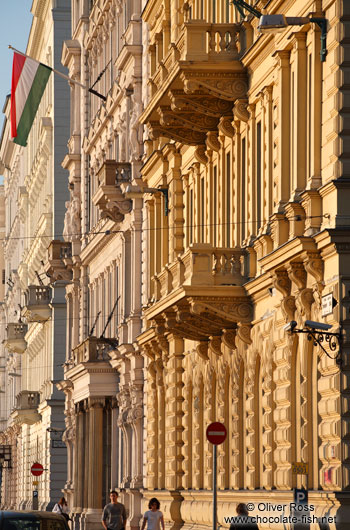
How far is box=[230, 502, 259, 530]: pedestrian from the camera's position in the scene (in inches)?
1128

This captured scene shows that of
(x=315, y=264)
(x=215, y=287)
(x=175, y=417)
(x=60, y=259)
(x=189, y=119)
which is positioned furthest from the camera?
(x=60, y=259)

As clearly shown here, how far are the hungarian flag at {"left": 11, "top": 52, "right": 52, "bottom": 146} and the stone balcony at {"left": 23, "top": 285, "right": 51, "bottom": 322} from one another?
19639 millimetres

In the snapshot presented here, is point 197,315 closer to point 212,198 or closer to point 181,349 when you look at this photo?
point 212,198

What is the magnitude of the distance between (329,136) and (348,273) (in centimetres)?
238

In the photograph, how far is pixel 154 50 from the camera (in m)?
46.3

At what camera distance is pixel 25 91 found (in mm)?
58344

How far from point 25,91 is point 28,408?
26.6 meters

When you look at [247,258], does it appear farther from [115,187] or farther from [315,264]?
[115,187]

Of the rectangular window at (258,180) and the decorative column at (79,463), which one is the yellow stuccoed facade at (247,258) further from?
the decorative column at (79,463)

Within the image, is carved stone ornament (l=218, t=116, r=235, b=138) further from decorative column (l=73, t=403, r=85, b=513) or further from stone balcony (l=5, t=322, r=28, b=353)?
stone balcony (l=5, t=322, r=28, b=353)

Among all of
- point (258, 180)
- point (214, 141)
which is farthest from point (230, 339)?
point (214, 141)

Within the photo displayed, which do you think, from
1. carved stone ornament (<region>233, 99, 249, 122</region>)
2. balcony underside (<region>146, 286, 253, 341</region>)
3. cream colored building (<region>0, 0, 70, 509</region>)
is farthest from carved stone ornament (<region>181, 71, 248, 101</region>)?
cream colored building (<region>0, 0, 70, 509</region>)

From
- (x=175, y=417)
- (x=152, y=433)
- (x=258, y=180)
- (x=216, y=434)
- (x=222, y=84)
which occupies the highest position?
(x=222, y=84)

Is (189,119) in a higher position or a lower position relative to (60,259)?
lower
